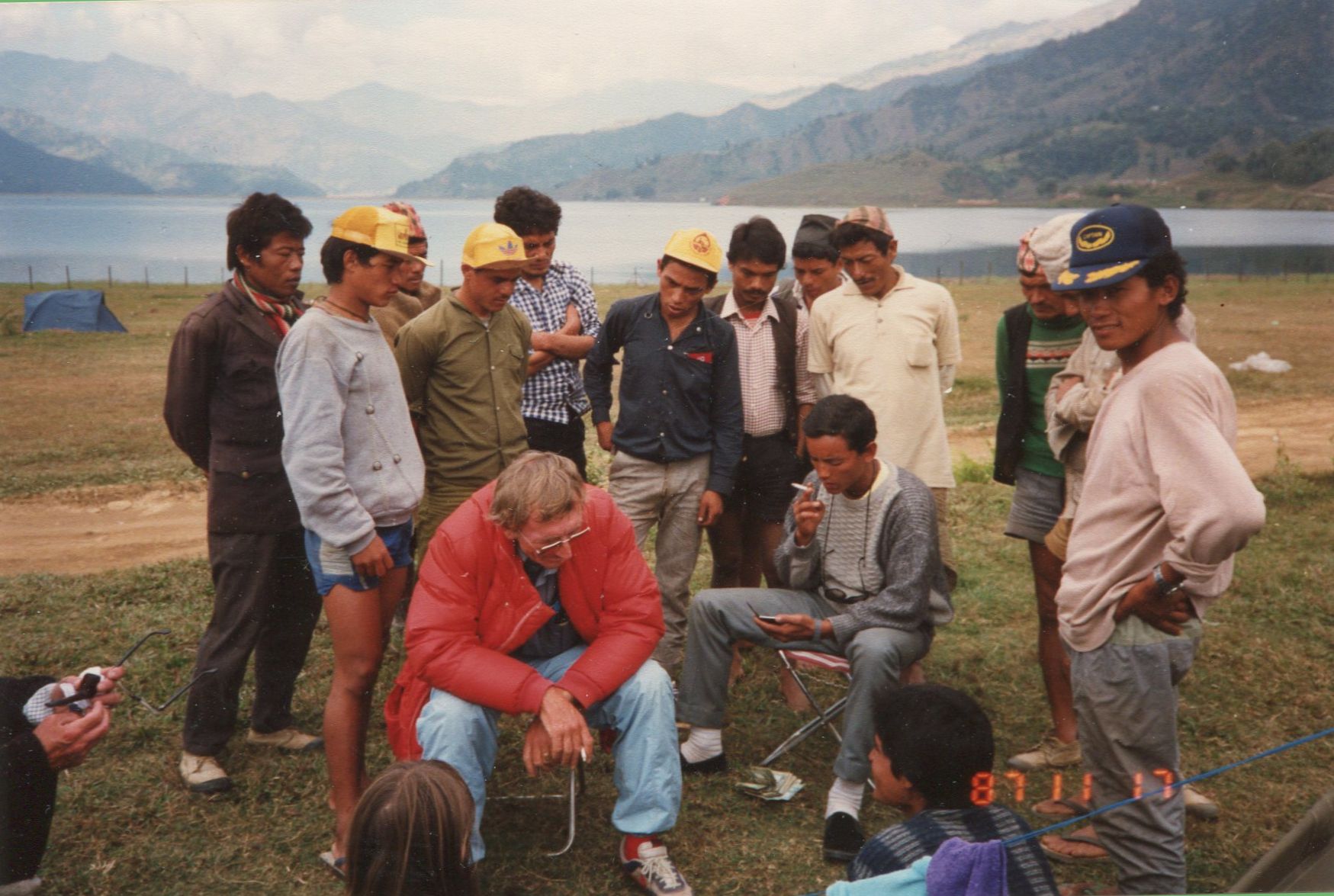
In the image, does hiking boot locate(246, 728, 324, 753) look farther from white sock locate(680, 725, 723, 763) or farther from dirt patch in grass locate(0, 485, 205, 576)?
dirt patch in grass locate(0, 485, 205, 576)

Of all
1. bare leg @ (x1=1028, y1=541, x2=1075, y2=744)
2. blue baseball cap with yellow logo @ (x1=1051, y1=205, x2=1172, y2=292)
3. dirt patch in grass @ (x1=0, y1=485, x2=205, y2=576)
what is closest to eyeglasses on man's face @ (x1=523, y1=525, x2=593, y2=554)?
blue baseball cap with yellow logo @ (x1=1051, y1=205, x2=1172, y2=292)

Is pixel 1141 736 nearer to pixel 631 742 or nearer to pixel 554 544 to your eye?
pixel 631 742

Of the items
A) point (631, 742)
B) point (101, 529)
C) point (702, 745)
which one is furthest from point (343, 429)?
point (101, 529)

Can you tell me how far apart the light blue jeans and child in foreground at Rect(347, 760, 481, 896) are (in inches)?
38.1

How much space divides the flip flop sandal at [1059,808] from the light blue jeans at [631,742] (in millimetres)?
1479

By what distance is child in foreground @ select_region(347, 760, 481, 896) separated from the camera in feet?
6.90

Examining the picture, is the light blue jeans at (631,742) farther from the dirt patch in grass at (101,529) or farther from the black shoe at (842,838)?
the dirt patch in grass at (101,529)

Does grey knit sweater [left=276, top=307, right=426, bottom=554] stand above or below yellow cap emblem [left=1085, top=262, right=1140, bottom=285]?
below

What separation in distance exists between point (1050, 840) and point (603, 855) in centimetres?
154

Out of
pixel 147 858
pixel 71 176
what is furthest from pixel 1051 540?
pixel 71 176

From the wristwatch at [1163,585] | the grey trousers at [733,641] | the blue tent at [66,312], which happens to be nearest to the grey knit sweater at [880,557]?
the grey trousers at [733,641]

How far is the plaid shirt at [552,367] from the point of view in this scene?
4.85 m

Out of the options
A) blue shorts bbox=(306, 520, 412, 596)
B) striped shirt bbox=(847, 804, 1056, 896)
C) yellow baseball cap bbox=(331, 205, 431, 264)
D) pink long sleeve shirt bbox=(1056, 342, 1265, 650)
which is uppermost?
yellow baseball cap bbox=(331, 205, 431, 264)

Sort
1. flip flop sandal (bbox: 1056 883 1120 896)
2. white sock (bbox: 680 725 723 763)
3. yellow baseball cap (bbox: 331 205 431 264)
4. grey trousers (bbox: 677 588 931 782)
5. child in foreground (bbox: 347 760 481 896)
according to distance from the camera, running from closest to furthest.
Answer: child in foreground (bbox: 347 760 481 896)
flip flop sandal (bbox: 1056 883 1120 896)
yellow baseball cap (bbox: 331 205 431 264)
grey trousers (bbox: 677 588 931 782)
white sock (bbox: 680 725 723 763)
